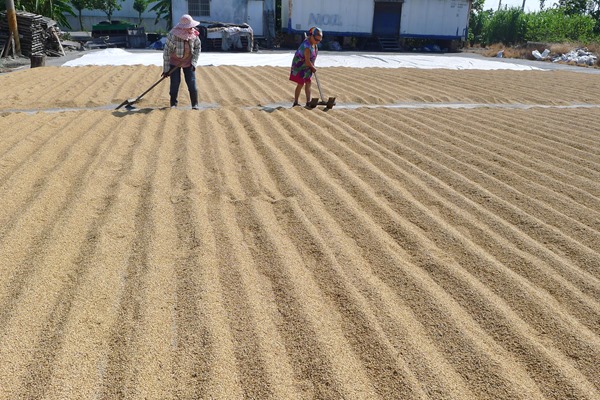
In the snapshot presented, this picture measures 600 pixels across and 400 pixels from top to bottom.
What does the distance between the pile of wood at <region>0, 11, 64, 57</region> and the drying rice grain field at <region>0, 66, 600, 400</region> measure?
33.0 ft

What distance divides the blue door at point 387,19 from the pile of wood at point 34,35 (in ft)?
49.2

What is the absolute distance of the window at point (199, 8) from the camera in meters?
24.1

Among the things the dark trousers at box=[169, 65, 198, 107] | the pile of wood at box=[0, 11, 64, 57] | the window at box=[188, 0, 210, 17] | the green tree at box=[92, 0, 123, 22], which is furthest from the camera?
the green tree at box=[92, 0, 123, 22]

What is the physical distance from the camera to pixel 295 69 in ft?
24.8

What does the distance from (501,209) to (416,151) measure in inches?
62.5

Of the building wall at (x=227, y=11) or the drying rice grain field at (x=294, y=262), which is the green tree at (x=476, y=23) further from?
the drying rice grain field at (x=294, y=262)

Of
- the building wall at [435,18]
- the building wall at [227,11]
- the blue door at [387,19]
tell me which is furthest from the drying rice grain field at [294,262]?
the building wall at [435,18]

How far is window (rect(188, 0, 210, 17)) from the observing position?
2411 cm

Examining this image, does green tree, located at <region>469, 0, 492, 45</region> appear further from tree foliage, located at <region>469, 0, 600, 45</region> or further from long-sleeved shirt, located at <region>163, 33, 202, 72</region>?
long-sleeved shirt, located at <region>163, 33, 202, 72</region>

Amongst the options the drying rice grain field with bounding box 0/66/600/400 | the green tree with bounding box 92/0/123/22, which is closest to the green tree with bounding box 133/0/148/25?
the green tree with bounding box 92/0/123/22

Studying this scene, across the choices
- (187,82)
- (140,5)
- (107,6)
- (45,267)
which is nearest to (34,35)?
(187,82)

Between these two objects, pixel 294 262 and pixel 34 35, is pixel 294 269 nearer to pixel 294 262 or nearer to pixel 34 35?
pixel 294 262

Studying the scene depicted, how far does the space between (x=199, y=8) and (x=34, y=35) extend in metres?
10.5

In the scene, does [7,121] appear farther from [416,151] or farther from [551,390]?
[551,390]
